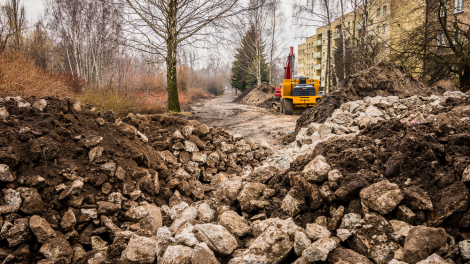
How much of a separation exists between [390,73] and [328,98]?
Answer: 2277 mm

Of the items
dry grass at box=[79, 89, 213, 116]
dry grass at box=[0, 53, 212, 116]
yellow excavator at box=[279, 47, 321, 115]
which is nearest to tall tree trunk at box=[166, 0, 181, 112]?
dry grass at box=[0, 53, 212, 116]

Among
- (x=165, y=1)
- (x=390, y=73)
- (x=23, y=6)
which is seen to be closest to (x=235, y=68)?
(x=23, y=6)

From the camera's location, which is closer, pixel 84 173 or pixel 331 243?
pixel 331 243

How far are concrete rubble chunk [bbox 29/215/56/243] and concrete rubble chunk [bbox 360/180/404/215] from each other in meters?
2.80

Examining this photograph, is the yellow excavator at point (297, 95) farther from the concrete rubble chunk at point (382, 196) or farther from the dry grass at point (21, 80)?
the concrete rubble chunk at point (382, 196)

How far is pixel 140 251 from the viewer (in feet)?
8.44

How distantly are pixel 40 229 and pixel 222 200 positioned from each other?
1.84 metres

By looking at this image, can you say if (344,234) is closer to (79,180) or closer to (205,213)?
(205,213)

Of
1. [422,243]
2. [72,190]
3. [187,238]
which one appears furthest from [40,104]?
[422,243]

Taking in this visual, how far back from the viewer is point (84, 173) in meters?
3.69

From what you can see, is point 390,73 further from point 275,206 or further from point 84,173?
point 84,173

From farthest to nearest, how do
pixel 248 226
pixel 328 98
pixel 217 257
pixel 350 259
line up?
pixel 328 98, pixel 248 226, pixel 217 257, pixel 350 259

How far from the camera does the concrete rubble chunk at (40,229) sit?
9.33ft

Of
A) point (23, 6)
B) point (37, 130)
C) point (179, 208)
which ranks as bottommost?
point (179, 208)
